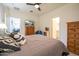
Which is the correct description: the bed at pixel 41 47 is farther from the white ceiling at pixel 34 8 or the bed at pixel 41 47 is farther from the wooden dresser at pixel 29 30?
the white ceiling at pixel 34 8

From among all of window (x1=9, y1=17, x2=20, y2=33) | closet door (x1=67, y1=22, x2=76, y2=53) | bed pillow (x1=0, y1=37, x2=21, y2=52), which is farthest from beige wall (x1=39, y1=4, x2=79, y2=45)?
bed pillow (x1=0, y1=37, x2=21, y2=52)

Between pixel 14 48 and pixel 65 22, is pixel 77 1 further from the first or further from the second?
pixel 14 48

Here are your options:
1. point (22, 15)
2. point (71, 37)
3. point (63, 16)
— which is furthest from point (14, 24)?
point (71, 37)

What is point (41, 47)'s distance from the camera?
1.76m

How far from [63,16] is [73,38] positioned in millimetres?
302

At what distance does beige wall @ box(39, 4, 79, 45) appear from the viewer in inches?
70.7

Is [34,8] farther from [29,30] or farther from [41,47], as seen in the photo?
[41,47]

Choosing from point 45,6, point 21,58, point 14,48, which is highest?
point 45,6

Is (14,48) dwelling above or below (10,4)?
below

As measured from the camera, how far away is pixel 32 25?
1.85 m

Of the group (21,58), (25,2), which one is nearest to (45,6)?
(25,2)

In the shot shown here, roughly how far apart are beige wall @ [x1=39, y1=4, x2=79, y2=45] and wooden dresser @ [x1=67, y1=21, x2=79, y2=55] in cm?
5

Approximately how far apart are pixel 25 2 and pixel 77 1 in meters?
0.63

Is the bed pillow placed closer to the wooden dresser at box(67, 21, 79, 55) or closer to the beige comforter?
the beige comforter
